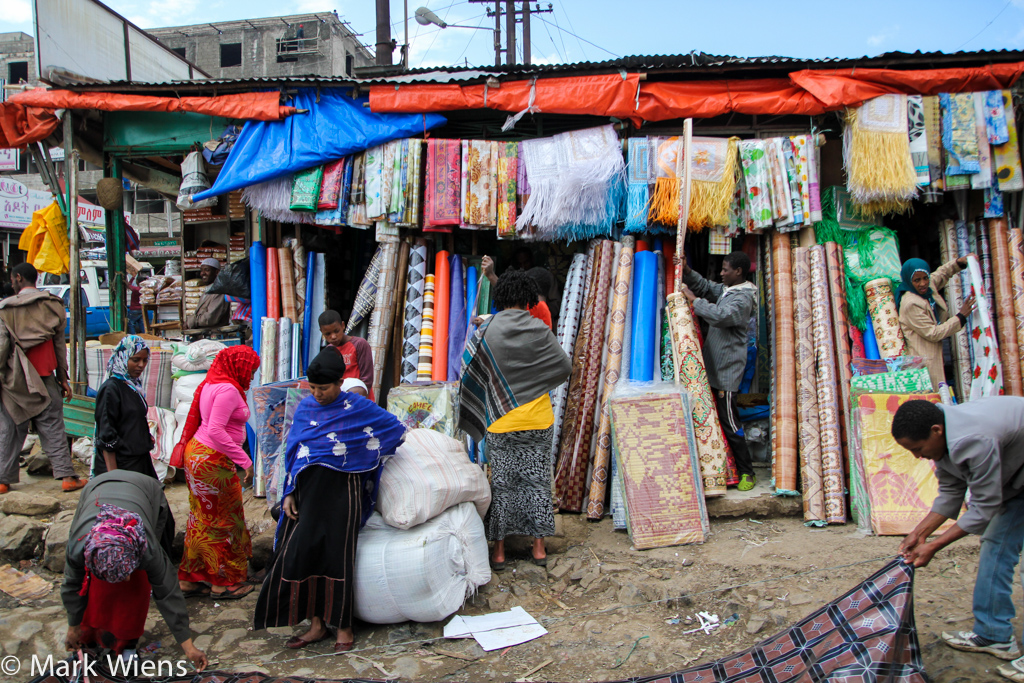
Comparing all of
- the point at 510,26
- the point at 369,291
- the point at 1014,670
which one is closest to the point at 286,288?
the point at 369,291

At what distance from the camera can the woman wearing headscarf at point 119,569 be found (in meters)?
2.67

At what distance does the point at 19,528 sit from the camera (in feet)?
14.3

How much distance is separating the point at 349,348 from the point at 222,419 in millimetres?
1251

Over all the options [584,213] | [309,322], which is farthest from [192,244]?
[584,213]

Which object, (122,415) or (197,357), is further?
(197,357)

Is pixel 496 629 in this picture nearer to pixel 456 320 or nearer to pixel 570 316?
pixel 570 316

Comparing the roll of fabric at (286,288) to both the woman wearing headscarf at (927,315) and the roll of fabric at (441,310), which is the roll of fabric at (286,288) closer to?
the roll of fabric at (441,310)

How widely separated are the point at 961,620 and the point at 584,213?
3.49 metres

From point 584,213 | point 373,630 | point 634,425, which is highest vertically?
point 584,213

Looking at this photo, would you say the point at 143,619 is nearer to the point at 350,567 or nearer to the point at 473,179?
the point at 350,567

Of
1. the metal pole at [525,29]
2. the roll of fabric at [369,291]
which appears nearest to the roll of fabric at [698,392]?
the roll of fabric at [369,291]

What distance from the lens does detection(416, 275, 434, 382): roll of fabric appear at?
18.3 feet

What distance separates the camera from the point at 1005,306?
16.3 ft

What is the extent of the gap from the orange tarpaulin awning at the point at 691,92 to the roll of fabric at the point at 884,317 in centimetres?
137
